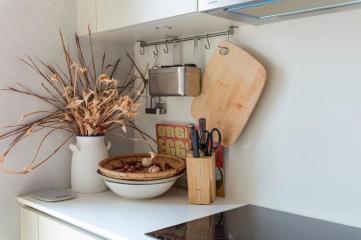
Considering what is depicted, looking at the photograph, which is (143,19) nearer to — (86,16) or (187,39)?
(187,39)

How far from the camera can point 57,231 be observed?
1365mm

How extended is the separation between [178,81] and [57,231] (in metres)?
0.71

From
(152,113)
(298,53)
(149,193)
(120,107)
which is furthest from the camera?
(152,113)

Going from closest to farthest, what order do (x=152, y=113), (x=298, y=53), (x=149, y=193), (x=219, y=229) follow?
(x=219, y=229), (x=298, y=53), (x=149, y=193), (x=152, y=113)

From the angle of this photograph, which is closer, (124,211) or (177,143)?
(124,211)

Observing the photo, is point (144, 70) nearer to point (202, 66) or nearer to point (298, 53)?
point (202, 66)

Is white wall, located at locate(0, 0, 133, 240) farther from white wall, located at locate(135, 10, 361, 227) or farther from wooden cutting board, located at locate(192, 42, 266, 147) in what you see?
white wall, located at locate(135, 10, 361, 227)

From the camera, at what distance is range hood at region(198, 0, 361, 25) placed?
108 centimetres

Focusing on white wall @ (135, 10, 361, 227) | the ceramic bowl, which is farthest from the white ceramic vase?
white wall @ (135, 10, 361, 227)

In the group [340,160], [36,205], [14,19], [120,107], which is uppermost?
[14,19]

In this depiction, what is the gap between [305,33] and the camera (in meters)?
1.27

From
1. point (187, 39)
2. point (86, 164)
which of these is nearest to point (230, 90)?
point (187, 39)

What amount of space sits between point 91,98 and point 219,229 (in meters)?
0.82

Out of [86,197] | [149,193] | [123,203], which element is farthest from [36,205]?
[149,193]
